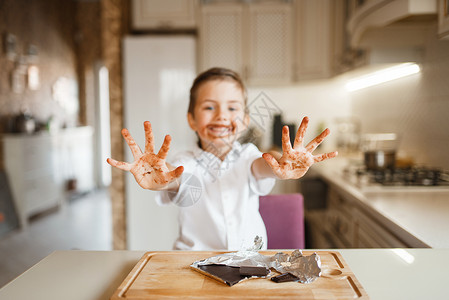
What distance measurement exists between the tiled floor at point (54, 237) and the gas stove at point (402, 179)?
2354mm

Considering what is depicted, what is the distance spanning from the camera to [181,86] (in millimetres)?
2916

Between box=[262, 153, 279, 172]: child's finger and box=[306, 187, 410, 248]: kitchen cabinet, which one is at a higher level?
box=[262, 153, 279, 172]: child's finger

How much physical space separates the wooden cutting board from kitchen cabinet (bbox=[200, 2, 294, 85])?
2.56 m

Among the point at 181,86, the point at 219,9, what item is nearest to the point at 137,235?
the point at 181,86

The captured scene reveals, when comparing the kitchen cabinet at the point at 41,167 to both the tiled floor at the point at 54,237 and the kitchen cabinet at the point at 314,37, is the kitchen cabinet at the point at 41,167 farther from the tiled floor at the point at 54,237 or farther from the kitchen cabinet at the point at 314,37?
the kitchen cabinet at the point at 314,37

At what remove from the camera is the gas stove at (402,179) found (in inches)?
67.0

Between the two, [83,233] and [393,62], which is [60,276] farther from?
[83,233]

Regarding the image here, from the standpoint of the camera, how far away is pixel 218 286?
27.4 inches

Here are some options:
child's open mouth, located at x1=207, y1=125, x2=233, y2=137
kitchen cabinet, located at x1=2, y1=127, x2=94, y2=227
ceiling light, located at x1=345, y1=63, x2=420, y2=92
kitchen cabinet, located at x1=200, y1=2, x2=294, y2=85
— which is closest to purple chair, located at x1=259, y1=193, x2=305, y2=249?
child's open mouth, located at x1=207, y1=125, x2=233, y2=137

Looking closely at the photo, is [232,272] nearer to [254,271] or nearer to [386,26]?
[254,271]

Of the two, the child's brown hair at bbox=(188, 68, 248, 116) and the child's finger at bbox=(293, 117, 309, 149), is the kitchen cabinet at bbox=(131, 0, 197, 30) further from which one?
the child's finger at bbox=(293, 117, 309, 149)

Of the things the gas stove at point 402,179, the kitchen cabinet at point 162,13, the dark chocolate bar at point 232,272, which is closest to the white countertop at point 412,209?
the gas stove at point 402,179

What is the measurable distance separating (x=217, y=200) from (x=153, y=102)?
1860 mm

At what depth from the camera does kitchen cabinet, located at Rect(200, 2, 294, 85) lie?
3.15 m
